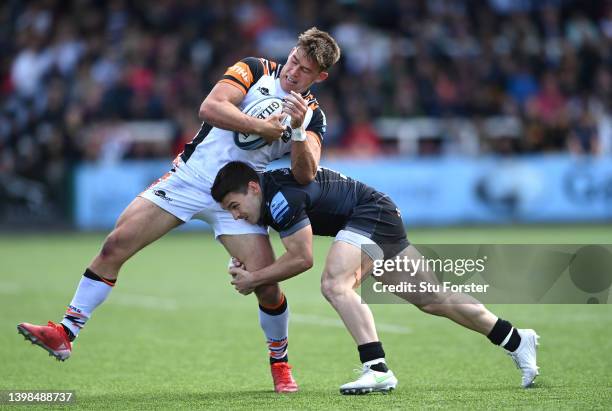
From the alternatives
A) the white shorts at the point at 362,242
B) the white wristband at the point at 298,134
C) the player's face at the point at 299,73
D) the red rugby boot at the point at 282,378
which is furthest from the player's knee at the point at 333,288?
the player's face at the point at 299,73

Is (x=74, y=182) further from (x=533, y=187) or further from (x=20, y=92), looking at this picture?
(x=533, y=187)

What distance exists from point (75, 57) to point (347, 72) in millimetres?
5305

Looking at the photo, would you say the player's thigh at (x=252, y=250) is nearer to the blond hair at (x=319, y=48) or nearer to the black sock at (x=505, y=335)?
the blond hair at (x=319, y=48)

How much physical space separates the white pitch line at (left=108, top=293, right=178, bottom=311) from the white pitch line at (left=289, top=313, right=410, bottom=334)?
1426 millimetres

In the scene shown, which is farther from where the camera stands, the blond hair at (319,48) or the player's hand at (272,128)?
the blond hair at (319,48)

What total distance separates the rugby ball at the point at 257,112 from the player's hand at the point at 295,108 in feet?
1.26

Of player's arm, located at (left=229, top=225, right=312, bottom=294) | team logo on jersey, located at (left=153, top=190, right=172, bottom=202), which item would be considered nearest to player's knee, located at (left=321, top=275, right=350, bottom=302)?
player's arm, located at (left=229, top=225, right=312, bottom=294)

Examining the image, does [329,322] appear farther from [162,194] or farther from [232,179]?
[232,179]

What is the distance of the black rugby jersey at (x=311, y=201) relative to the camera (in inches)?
256

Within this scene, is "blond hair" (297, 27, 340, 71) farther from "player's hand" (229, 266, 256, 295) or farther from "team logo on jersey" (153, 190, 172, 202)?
"player's hand" (229, 266, 256, 295)

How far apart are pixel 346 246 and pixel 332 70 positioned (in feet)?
49.0

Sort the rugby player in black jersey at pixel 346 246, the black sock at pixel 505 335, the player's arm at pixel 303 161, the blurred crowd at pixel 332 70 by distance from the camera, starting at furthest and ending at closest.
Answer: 1. the blurred crowd at pixel 332 70
2. the black sock at pixel 505 335
3. the player's arm at pixel 303 161
4. the rugby player in black jersey at pixel 346 246

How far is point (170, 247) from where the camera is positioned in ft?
57.2

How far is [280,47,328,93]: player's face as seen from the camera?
690 centimetres
